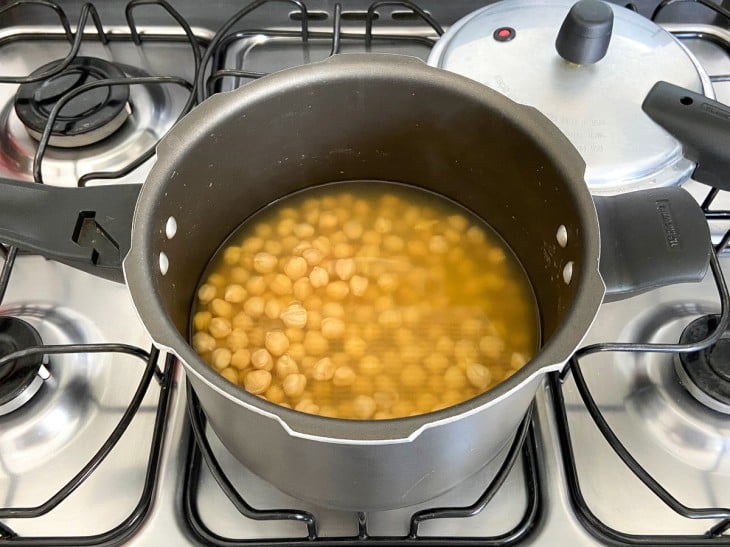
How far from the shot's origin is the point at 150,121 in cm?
96

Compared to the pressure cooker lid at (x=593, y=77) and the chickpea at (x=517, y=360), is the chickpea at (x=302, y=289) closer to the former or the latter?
the chickpea at (x=517, y=360)

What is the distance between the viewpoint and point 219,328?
79 centimetres

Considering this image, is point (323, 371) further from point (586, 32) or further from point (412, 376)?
point (586, 32)

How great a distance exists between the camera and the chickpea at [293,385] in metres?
0.73

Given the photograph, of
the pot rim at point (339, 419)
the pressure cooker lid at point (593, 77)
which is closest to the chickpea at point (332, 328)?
the pot rim at point (339, 419)

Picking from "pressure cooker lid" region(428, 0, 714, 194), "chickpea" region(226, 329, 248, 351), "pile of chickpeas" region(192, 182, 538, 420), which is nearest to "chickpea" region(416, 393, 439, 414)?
"pile of chickpeas" region(192, 182, 538, 420)

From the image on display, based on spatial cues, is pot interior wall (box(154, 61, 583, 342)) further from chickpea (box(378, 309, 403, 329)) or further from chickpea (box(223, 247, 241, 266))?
chickpea (box(378, 309, 403, 329))

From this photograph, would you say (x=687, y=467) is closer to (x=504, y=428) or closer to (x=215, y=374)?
(x=504, y=428)

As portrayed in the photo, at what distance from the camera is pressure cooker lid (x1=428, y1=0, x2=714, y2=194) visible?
0.83m

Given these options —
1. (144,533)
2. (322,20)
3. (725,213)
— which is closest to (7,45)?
(322,20)

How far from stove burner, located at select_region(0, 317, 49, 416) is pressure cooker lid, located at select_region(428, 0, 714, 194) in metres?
0.61

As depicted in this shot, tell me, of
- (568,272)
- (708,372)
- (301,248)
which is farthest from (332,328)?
(708,372)

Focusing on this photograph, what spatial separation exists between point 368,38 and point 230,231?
371 mm

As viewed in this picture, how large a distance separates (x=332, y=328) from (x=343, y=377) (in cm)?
7
